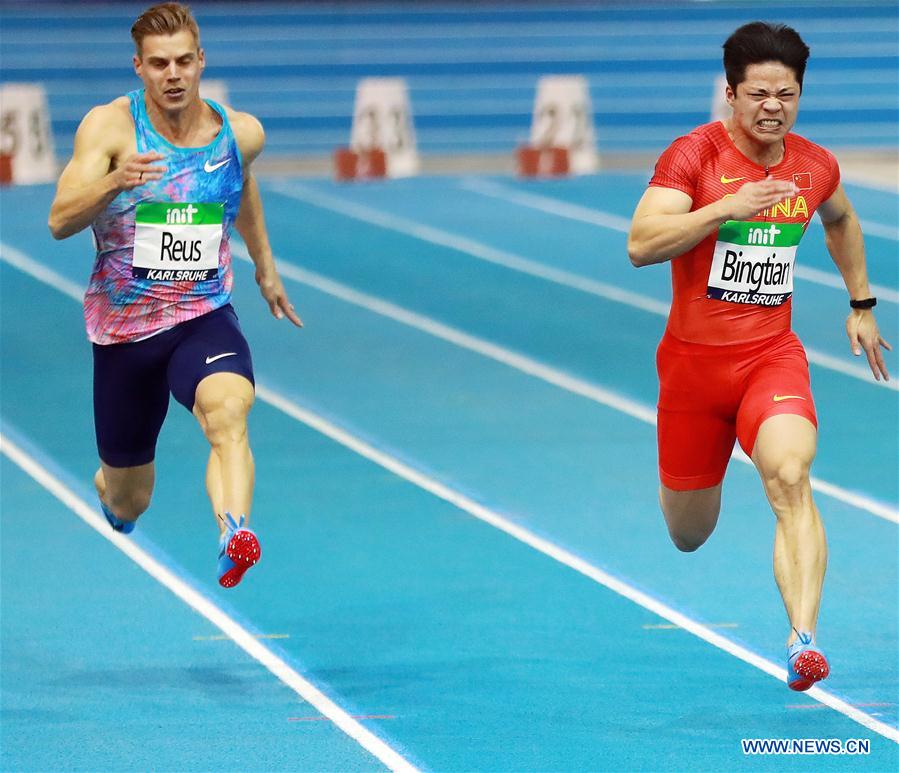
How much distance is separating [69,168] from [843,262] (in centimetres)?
246

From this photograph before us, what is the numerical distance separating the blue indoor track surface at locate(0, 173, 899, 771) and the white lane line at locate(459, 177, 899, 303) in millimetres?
270

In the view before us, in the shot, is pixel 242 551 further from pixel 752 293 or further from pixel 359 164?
pixel 359 164

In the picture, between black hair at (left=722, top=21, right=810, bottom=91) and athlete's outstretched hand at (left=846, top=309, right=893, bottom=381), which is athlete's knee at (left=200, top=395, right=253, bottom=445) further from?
athlete's outstretched hand at (left=846, top=309, right=893, bottom=381)

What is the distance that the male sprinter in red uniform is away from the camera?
16.7 ft

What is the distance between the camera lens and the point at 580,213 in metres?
17.0

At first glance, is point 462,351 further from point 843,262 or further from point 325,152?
point 325,152

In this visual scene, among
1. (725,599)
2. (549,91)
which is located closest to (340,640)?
(725,599)

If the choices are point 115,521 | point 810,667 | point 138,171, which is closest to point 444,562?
point 115,521

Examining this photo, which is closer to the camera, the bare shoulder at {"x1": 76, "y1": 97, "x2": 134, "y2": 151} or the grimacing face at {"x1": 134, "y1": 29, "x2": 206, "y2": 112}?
the grimacing face at {"x1": 134, "y1": 29, "x2": 206, "y2": 112}

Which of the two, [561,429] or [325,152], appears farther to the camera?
[325,152]

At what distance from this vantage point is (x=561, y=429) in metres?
9.80

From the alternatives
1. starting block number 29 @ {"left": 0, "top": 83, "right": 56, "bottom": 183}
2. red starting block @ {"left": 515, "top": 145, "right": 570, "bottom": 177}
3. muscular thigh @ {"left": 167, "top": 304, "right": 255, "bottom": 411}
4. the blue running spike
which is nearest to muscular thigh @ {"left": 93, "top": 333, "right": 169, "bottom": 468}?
muscular thigh @ {"left": 167, "top": 304, "right": 255, "bottom": 411}

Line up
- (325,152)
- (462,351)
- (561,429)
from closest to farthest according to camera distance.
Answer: (561,429), (462,351), (325,152)

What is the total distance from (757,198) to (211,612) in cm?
283
